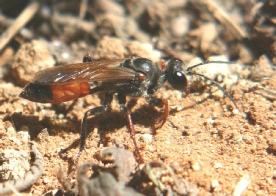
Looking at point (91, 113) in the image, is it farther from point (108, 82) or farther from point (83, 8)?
point (83, 8)

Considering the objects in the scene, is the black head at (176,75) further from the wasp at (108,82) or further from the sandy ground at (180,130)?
the sandy ground at (180,130)

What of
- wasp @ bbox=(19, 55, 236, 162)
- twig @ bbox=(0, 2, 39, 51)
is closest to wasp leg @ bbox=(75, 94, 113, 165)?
wasp @ bbox=(19, 55, 236, 162)

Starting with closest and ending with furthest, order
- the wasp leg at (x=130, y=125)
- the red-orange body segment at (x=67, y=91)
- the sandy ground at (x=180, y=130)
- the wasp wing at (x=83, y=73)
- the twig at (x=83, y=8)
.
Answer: the sandy ground at (x=180, y=130), the wasp leg at (x=130, y=125), the wasp wing at (x=83, y=73), the red-orange body segment at (x=67, y=91), the twig at (x=83, y=8)

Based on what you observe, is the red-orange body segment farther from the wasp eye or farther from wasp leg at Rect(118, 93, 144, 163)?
the wasp eye

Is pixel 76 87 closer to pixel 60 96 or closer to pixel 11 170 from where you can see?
pixel 60 96

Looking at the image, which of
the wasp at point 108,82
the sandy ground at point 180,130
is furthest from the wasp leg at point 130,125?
the sandy ground at point 180,130

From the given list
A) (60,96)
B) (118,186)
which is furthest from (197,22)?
(118,186)

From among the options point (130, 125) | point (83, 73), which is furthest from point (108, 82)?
point (130, 125)
